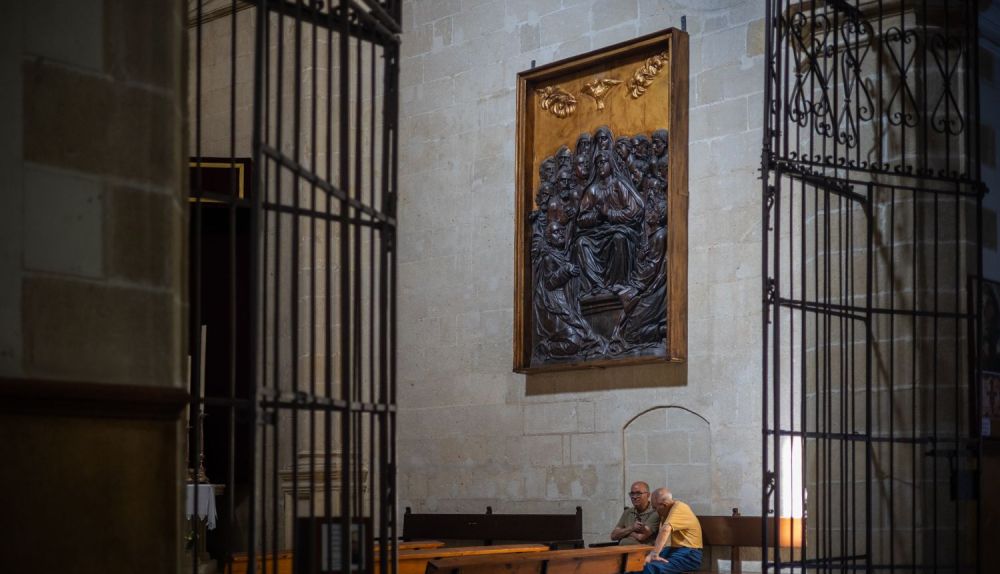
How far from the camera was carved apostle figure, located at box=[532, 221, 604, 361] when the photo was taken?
37.4ft

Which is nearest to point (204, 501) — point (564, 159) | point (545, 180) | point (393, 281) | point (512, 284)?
point (512, 284)

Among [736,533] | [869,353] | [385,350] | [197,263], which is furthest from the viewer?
[736,533]

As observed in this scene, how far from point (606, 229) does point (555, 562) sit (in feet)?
13.0

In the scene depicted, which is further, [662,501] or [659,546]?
[662,501]

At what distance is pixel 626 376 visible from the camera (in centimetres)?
1108

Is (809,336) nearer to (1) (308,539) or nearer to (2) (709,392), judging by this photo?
(2) (709,392)

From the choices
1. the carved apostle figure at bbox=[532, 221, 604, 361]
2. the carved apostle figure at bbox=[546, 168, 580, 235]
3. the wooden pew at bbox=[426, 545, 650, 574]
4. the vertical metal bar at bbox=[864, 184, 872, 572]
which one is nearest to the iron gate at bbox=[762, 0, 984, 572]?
the vertical metal bar at bbox=[864, 184, 872, 572]

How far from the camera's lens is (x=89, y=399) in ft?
11.5

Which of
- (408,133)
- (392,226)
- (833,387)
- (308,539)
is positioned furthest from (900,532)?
(408,133)

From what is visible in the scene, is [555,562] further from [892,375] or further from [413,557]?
[892,375]

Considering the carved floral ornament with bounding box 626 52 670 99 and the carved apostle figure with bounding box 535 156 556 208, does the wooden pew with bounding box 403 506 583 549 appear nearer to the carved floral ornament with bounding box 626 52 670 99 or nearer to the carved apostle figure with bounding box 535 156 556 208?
the carved apostle figure with bounding box 535 156 556 208

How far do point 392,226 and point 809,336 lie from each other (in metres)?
3.99

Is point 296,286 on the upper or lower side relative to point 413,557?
upper

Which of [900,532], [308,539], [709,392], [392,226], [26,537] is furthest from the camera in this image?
[709,392]
